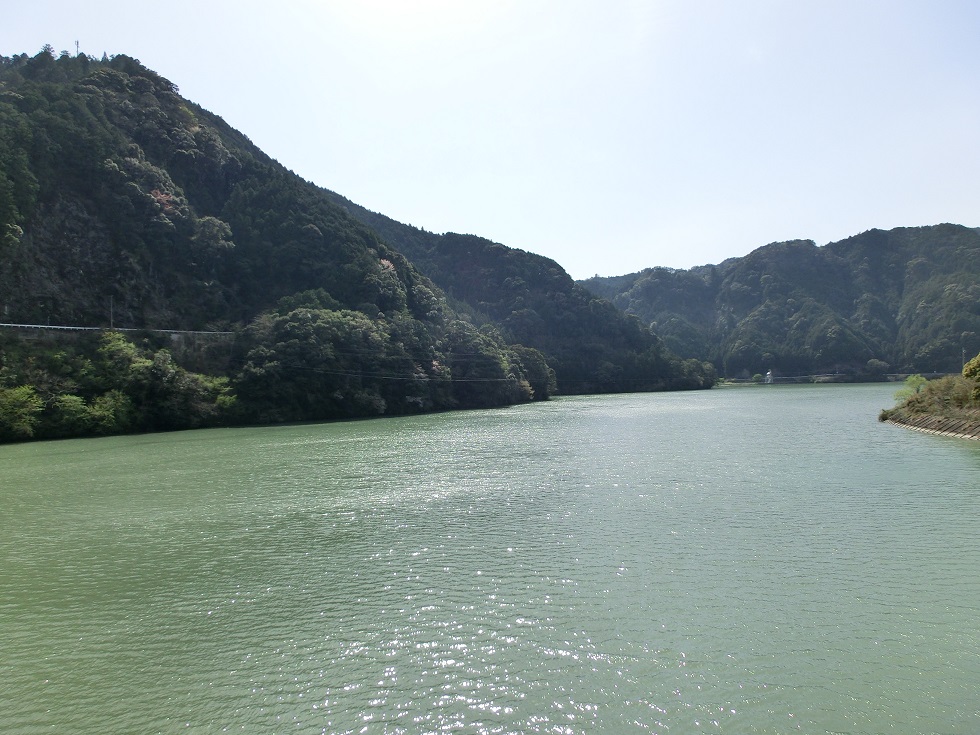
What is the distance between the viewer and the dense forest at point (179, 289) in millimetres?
41125

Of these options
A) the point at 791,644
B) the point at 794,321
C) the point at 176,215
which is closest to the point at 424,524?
the point at 791,644

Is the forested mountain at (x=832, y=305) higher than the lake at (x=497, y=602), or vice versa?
the forested mountain at (x=832, y=305)

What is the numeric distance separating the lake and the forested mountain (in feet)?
369

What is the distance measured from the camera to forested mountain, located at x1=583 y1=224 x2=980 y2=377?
11769 centimetres

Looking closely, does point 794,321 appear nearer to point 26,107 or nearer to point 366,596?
point 26,107

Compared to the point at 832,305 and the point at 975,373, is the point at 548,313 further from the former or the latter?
the point at 975,373

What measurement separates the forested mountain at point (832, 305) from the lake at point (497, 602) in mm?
112382

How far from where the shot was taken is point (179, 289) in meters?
56.8

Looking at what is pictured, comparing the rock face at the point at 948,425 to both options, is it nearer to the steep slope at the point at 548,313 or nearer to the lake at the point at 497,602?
the lake at the point at 497,602

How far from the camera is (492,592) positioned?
1086 cm

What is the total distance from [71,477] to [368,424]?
22947 mm

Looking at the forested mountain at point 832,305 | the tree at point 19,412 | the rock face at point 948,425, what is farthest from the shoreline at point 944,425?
the forested mountain at point 832,305

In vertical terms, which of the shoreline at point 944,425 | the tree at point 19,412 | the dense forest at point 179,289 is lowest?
the shoreline at point 944,425

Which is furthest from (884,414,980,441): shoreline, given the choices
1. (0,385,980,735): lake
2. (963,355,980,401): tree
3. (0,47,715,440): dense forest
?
(0,47,715,440): dense forest
